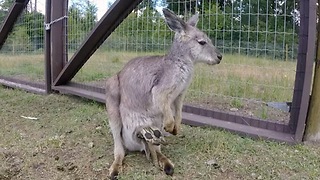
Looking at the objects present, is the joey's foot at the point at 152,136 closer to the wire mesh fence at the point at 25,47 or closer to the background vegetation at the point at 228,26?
the background vegetation at the point at 228,26

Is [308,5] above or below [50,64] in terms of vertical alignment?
above

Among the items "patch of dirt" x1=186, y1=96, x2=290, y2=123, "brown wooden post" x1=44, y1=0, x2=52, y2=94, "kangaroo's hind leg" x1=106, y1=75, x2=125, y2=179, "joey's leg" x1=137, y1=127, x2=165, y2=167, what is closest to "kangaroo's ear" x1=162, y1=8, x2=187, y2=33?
"kangaroo's hind leg" x1=106, y1=75, x2=125, y2=179

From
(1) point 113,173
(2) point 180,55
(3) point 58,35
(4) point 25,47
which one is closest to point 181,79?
(2) point 180,55

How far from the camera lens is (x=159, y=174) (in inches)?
122

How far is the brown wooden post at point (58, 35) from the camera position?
599 cm

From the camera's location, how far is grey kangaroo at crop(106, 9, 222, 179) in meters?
3.16

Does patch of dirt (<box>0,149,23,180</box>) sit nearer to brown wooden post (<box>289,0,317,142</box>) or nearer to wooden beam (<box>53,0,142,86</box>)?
wooden beam (<box>53,0,142,86</box>)

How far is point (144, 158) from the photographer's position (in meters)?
3.39

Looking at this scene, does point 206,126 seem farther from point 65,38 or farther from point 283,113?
point 65,38

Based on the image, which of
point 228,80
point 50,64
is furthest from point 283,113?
point 50,64

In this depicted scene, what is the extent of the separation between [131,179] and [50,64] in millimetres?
3513

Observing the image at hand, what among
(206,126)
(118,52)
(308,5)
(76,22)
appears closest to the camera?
(308,5)

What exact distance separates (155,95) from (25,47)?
16.2 feet

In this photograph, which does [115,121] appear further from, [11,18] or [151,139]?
[11,18]
